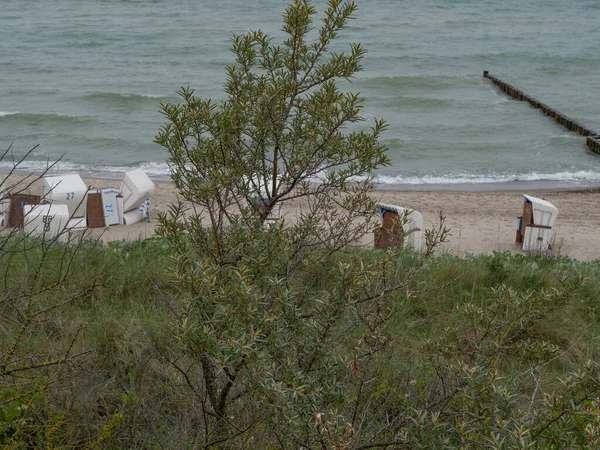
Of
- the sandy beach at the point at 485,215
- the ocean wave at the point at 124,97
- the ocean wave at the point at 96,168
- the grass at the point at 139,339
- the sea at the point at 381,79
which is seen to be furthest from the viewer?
the ocean wave at the point at 124,97

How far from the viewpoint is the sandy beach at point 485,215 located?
13695 millimetres

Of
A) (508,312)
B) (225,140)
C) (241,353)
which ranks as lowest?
(508,312)

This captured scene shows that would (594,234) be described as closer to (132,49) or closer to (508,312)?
(508,312)

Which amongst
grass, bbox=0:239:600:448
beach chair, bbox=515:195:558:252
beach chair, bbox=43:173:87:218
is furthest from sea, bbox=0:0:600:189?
grass, bbox=0:239:600:448

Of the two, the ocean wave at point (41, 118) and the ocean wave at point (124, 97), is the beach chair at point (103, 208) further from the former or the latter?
the ocean wave at point (124, 97)

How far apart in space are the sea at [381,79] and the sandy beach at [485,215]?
1.37 metres

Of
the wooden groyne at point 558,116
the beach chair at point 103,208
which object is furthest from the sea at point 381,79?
the beach chair at point 103,208

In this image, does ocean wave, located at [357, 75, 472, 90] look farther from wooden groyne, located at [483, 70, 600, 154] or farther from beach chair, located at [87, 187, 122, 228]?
beach chair, located at [87, 187, 122, 228]

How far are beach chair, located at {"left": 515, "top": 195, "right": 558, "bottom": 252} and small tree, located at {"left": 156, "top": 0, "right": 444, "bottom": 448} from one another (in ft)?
30.9

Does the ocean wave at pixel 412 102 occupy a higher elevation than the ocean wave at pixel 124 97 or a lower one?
lower

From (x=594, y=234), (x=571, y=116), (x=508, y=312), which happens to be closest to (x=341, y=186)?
(x=508, y=312)

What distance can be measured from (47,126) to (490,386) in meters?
25.3

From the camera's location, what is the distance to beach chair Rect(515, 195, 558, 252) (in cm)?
1245

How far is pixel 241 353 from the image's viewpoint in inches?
90.0
